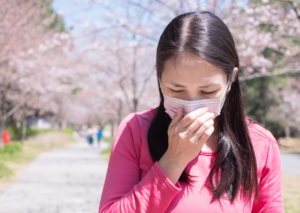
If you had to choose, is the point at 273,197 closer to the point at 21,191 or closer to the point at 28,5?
the point at 21,191

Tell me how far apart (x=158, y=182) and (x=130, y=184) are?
13 cm

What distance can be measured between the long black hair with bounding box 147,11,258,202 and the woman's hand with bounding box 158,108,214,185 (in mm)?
119

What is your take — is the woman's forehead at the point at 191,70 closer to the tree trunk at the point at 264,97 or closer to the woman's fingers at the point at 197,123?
the woman's fingers at the point at 197,123

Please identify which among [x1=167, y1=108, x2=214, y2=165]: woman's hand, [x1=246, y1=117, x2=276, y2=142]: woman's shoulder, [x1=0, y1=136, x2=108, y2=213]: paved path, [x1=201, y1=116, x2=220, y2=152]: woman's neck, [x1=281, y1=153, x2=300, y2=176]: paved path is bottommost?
[x1=281, y1=153, x2=300, y2=176]: paved path

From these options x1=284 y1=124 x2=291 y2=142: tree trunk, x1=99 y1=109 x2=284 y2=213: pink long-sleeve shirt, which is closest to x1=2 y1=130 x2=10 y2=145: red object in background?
x1=99 y1=109 x2=284 y2=213: pink long-sleeve shirt

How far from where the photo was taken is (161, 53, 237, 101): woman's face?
118 centimetres

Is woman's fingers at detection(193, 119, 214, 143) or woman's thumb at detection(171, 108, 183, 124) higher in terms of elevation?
woman's thumb at detection(171, 108, 183, 124)

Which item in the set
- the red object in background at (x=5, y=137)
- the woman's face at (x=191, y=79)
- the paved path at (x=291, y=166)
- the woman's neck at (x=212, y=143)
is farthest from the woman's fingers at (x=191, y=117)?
the red object in background at (x=5, y=137)

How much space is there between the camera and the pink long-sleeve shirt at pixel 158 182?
3.74 ft

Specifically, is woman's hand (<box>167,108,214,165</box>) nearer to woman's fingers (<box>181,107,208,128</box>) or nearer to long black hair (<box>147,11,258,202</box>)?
woman's fingers (<box>181,107,208,128</box>)

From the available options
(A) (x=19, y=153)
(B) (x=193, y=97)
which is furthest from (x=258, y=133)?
(A) (x=19, y=153)

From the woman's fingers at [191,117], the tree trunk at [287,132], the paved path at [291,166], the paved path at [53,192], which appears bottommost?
the tree trunk at [287,132]

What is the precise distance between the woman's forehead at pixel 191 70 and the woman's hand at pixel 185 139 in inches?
4.5

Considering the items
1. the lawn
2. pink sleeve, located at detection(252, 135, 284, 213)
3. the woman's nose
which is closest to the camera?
the woman's nose
